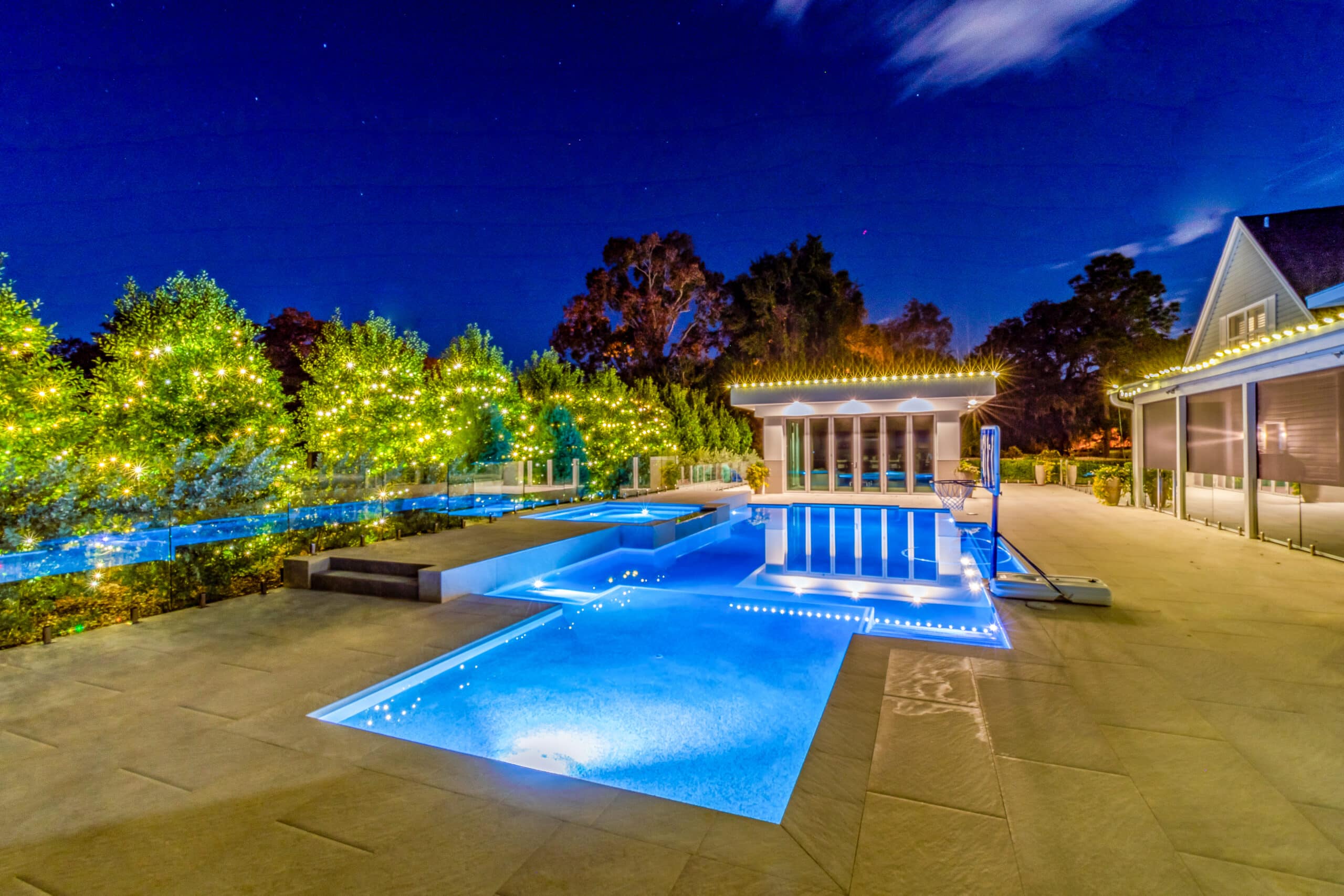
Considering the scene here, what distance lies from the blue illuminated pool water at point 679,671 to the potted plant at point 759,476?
9.44 metres

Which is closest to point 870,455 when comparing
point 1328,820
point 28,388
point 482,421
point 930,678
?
point 482,421

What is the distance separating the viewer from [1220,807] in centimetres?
230

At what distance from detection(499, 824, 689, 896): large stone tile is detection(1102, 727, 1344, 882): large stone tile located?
1799mm

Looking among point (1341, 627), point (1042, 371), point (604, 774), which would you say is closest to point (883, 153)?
point (1042, 371)

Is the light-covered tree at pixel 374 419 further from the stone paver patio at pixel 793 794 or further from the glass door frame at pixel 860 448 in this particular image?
the stone paver patio at pixel 793 794

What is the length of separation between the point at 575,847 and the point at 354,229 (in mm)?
56682

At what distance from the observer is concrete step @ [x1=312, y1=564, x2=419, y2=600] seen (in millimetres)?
6027

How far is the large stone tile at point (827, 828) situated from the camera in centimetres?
201

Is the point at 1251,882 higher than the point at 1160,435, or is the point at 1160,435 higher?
the point at 1160,435

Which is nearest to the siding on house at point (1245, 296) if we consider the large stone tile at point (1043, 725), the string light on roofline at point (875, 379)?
the string light on roofline at point (875, 379)

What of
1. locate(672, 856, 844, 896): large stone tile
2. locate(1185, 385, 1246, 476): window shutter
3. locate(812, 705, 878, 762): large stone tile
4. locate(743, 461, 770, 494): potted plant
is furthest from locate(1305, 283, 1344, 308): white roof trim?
locate(672, 856, 844, 896): large stone tile

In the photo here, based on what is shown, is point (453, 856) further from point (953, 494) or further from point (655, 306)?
point (655, 306)

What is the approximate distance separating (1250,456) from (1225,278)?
33.1 ft

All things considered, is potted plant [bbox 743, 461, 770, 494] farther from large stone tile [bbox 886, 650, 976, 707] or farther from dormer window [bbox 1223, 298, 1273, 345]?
large stone tile [bbox 886, 650, 976, 707]
